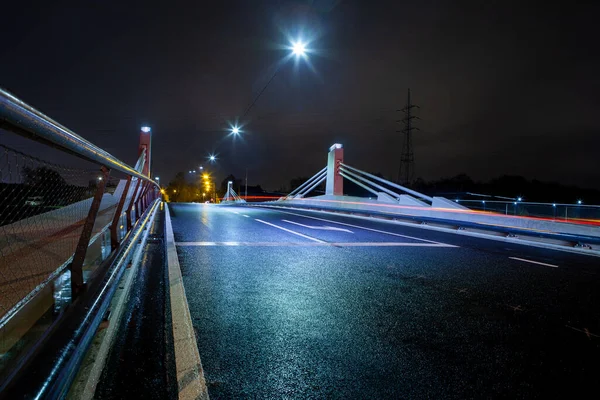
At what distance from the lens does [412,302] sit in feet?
14.4

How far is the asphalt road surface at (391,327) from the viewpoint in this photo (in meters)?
2.52

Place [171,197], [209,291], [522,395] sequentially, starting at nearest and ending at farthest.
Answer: [522,395] < [209,291] < [171,197]

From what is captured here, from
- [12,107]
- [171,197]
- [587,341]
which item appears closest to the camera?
[12,107]

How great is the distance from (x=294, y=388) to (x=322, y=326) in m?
1.16

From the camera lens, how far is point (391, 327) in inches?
140

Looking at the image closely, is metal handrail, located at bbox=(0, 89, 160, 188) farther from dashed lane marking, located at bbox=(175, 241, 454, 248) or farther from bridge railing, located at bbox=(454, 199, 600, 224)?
bridge railing, located at bbox=(454, 199, 600, 224)

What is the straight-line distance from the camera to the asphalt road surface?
2.52 meters

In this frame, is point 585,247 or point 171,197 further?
point 171,197

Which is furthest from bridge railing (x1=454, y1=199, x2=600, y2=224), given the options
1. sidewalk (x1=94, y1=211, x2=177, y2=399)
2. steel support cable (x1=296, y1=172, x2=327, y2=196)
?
steel support cable (x1=296, y1=172, x2=327, y2=196)

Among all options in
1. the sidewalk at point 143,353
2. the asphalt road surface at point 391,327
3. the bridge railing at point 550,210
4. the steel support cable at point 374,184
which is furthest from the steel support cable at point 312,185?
the sidewalk at point 143,353

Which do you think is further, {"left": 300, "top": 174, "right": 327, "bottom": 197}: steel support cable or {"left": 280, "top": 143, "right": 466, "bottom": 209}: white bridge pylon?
{"left": 300, "top": 174, "right": 327, "bottom": 197}: steel support cable

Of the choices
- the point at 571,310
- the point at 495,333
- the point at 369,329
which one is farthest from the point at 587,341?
the point at 369,329

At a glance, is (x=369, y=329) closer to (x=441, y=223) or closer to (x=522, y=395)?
(x=522, y=395)

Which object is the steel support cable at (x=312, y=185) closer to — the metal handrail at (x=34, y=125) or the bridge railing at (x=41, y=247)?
the bridge railing at (x=41, y=247)
